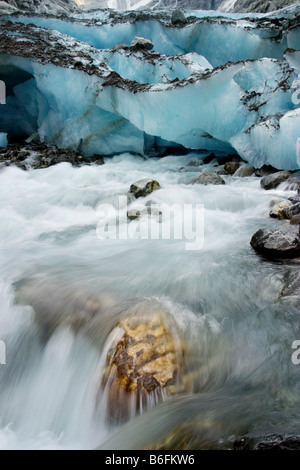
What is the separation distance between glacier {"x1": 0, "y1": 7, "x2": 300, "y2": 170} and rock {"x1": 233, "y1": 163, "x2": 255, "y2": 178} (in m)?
0.21

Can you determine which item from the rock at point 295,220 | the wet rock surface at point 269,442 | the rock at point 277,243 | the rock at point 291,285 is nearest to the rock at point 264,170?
the rock at point 295,220

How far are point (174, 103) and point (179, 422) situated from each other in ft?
19.4

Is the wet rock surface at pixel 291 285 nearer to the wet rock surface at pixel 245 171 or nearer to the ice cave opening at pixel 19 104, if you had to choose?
the wet rock surface at pixel 245 171

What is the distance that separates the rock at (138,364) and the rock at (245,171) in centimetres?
474

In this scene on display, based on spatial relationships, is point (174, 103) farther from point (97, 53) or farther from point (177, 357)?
point (177, 357)

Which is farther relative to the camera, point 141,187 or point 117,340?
point 141,187

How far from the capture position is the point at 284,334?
1.91 metres

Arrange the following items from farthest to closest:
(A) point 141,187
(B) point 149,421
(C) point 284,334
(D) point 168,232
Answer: (A) point 141,187 < (D) point 168,232 < (C) point 284,334 < (B) point 149,421

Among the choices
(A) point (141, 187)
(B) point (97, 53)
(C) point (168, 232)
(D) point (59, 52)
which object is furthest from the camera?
(B) point (97, 53)

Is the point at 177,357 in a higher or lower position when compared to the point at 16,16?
lower

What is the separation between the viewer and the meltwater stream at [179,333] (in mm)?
1472

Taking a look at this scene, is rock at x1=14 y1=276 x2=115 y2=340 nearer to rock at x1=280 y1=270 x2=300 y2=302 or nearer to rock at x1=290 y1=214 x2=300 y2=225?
rock at x1=280 y1=270 x2=300 y2=302

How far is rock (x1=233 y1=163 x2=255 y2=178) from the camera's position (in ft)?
19.1

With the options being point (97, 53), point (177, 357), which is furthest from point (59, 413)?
point (97, 53)
